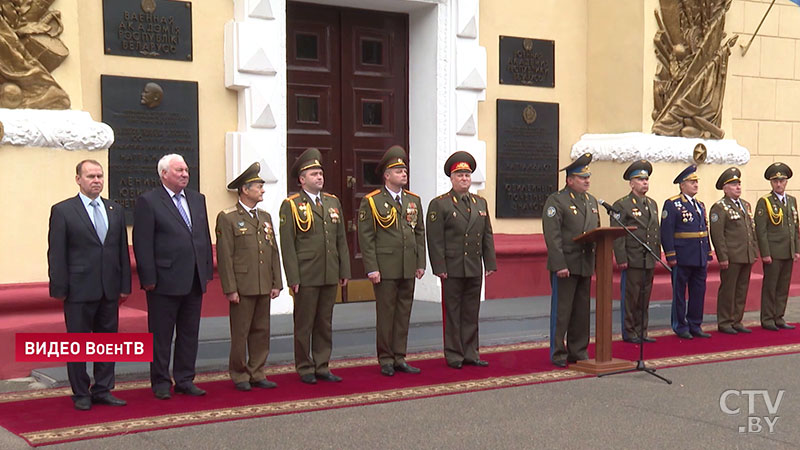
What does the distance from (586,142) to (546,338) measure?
10.3 ft

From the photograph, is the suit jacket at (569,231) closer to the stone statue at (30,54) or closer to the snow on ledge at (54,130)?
the snow on ledge at (54,130)

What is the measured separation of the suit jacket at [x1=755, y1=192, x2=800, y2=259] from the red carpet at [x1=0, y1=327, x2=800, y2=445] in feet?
4.10

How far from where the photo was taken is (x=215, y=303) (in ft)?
27.5

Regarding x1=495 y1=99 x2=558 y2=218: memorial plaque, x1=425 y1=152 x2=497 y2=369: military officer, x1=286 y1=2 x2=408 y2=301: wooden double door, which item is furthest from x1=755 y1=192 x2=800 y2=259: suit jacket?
x1=286 y1=2 x2=408 y2=301: wooden double door

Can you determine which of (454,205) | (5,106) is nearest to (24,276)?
(5,106)

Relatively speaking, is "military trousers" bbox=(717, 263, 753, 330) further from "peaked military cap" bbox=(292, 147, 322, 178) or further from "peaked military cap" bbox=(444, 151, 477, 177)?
"peaked military cap" bbox=(292, 147, 322, 178)

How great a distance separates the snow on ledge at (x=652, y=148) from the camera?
1025 centimetres

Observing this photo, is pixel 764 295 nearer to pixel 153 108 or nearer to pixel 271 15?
pixel 271 15

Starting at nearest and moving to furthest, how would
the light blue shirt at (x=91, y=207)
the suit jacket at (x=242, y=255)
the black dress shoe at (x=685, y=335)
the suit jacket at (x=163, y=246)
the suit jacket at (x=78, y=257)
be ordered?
the suit jacket at (x=78, y=257) < the light blue shirt at (x=91, y=207) < the suit jacket at (x=163, y=246) < the suit jacket at (x=242, y=255) < the black dress shoe at (x=685, y=335)

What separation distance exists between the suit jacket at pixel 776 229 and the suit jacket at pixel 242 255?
5.06 metres

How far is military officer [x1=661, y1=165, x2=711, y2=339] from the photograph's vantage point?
8469 millimetres

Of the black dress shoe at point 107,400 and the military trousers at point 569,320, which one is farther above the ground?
the military trousers at point 569,320

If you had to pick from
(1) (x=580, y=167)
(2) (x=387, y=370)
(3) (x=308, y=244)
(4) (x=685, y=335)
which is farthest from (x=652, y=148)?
(3) (x=308, y=244)

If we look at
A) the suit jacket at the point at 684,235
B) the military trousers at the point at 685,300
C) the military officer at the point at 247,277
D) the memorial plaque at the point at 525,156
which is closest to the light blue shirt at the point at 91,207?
the military officer at the point at 247,277
